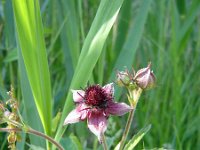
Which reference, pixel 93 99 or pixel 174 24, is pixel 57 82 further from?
pixel 93 99

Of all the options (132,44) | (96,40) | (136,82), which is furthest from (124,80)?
(132,44)

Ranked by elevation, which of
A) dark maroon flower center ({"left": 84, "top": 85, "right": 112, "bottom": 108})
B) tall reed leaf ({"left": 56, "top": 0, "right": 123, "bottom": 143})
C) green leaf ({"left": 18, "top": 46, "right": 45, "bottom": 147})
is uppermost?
tall reed leaf ({"left": 56, "top": 0, "right": 123, "bottom": 143})

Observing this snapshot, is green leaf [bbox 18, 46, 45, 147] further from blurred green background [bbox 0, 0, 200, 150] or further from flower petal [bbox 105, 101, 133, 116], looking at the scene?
flower petal [bbox 105, 101, 133, 116]

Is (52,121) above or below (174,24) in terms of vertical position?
below

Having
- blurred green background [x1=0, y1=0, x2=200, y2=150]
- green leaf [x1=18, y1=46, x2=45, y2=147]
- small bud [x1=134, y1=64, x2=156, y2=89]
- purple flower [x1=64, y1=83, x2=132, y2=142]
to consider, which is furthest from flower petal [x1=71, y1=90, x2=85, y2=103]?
blurred green background [x1=0, y1=0, x2=200, y2=150]

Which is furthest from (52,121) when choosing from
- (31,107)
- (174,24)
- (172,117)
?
(174,24)

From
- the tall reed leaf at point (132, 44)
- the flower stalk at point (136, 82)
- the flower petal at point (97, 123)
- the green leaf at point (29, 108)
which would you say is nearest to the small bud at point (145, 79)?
the flower stalk at point (136, 82)
